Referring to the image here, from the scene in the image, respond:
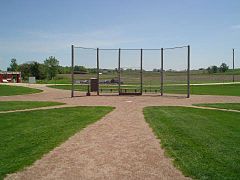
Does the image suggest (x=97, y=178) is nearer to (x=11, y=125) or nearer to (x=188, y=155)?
(x=188, y=155)

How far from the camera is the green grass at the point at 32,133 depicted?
693 cm

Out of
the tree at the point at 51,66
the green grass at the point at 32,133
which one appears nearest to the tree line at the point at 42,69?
the tree at the point at 51,66

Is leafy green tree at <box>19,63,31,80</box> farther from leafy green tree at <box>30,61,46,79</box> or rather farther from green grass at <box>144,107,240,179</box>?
green grass at <box>144,107,240,179</box>

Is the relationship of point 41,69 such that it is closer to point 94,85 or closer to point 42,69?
point 42,69

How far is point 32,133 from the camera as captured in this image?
385 inches

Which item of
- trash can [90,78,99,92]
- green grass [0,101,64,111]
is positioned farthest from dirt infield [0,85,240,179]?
trash can [90,78,99,92]

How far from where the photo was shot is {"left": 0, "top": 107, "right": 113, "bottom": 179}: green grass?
6.93 meters

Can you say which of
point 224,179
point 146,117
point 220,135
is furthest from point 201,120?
point 224,179

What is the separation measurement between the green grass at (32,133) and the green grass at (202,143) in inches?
96.8

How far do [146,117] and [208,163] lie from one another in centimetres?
656

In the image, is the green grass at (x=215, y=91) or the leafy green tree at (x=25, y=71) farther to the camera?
the leafy green tree at (x=25, y=71)

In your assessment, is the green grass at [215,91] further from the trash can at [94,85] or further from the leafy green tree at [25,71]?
the leafy green tree at [25,71]

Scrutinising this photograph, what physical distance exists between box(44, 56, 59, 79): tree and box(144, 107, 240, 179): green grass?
7688 cm

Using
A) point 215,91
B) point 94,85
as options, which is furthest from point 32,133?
point 215,91
